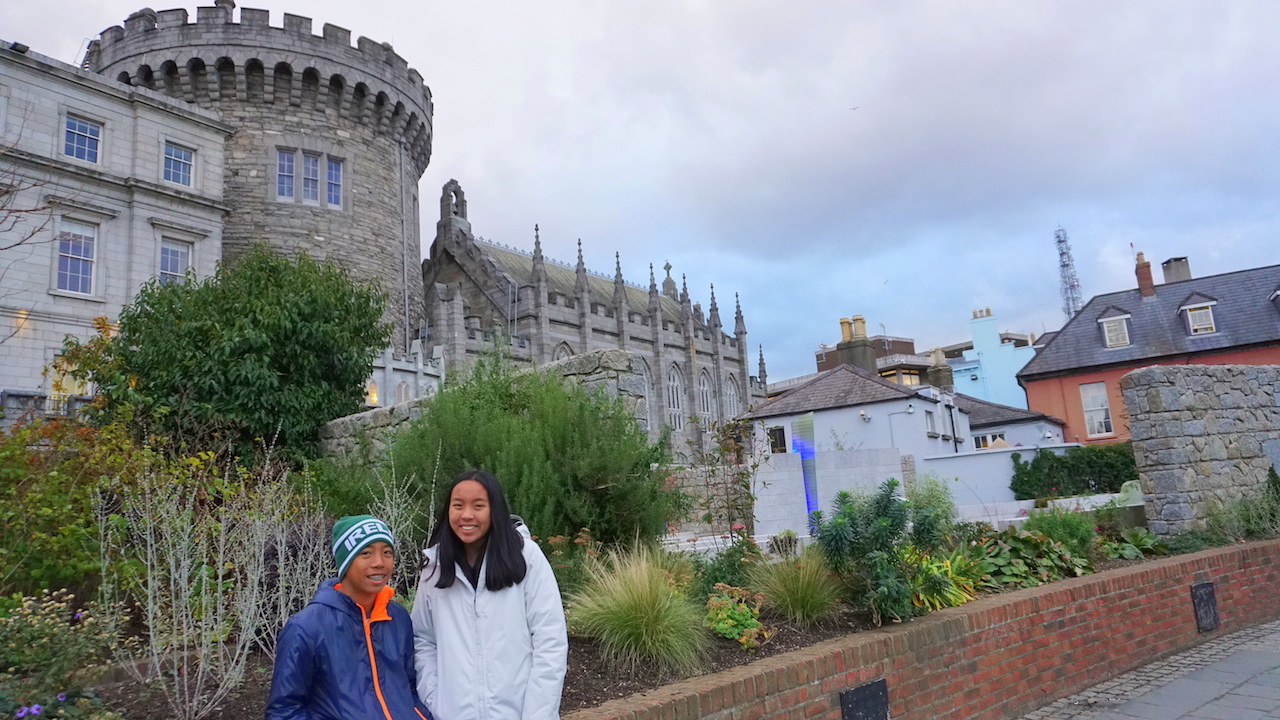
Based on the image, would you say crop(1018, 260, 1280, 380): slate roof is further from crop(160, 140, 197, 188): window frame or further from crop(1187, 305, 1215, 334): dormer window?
crop(160, 140, 197, 188): window frame

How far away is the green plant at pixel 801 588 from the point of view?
5.50 m

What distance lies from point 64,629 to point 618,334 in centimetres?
3733

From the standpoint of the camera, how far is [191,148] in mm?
22188

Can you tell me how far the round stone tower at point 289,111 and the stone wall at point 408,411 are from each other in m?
15.5

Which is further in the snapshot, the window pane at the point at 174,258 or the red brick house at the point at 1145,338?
the red brick house at the point at 1145,338

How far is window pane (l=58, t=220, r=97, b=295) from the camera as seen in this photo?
63.2 ft

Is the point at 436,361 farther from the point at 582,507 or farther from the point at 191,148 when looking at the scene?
the point at 582,507

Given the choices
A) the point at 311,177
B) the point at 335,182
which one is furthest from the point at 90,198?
the point at 335,182

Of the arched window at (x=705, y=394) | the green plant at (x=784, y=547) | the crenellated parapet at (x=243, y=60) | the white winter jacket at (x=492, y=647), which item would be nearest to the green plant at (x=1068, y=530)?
the green plant at (x=784, y=547)

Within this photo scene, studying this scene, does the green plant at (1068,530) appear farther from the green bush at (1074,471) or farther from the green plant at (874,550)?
the green bush at (1074,471)

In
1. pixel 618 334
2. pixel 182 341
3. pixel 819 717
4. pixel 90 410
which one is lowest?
pixel 819 717

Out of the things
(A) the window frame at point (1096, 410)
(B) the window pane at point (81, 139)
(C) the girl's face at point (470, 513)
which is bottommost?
(C) the girl's face at point (470, 513)

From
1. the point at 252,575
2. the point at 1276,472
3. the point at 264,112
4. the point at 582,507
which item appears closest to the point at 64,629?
the point at 252,575

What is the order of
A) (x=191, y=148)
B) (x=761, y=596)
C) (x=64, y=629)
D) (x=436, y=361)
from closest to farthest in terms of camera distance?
1. (x=64, y=629)
2. (x=761, y=596)
3. (x=191, y=148)
4. (x=436, y=361)
